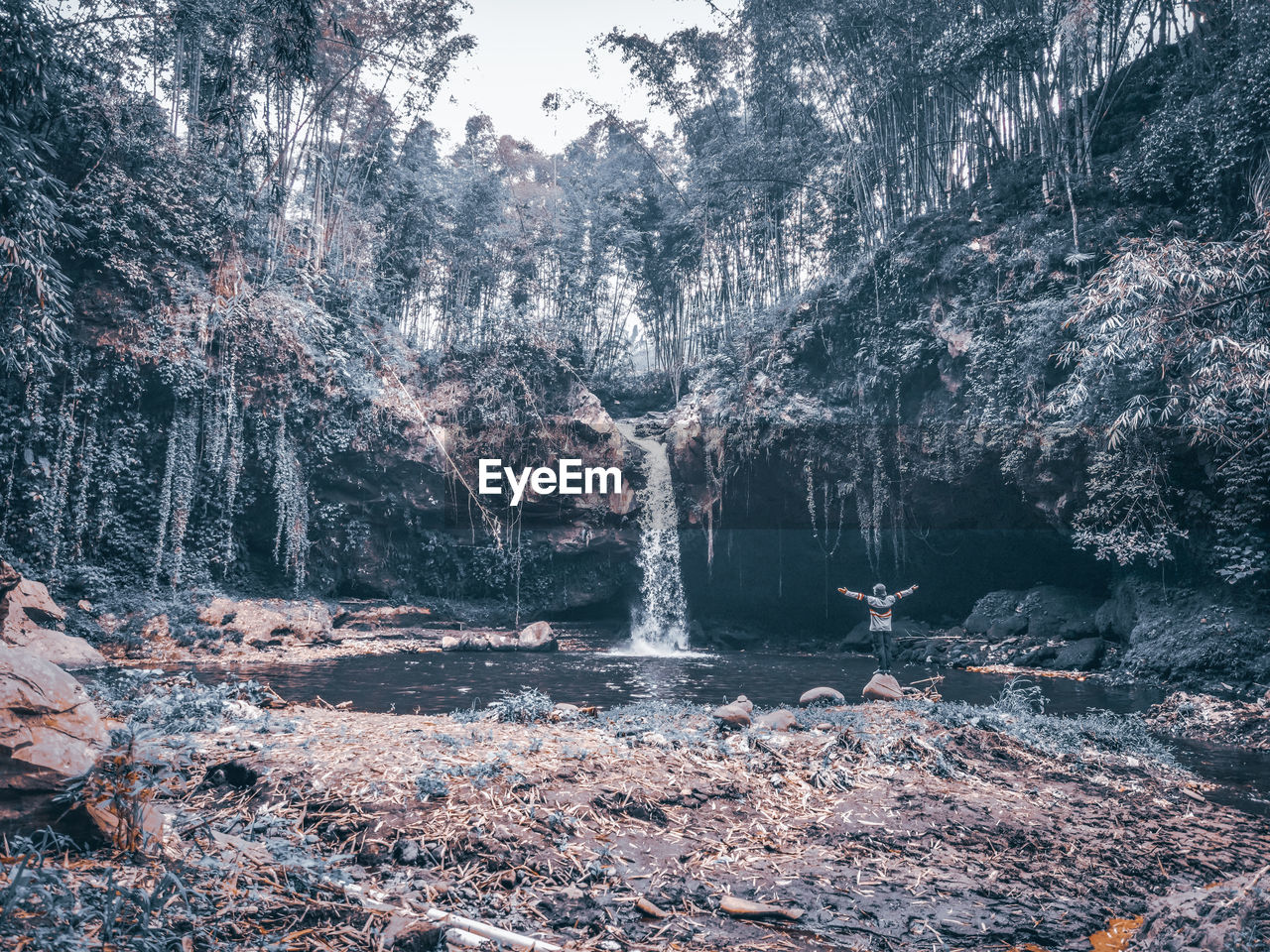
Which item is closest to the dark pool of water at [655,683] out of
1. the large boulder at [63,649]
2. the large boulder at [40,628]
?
the large boulder at [63,649]

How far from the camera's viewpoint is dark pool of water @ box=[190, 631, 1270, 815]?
5.58 meters

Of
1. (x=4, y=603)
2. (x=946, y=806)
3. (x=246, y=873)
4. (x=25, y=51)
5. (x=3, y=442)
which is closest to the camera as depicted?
(x=246, y=873)

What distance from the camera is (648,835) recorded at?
2781 millimetres

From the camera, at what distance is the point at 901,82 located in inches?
594

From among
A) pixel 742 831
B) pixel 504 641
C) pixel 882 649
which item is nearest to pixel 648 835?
pixel 742 831

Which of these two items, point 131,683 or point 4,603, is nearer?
point 131,683

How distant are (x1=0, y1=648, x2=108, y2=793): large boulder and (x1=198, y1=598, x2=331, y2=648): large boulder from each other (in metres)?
11.4

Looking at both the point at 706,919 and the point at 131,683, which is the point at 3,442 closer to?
the point at 131,683

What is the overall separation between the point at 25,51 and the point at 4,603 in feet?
20.5

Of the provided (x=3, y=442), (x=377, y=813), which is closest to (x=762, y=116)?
(x=3, y=442)

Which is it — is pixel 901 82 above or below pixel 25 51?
above

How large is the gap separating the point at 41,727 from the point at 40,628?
33.3 ft

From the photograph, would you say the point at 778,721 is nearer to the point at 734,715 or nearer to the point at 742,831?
the point at 734,715

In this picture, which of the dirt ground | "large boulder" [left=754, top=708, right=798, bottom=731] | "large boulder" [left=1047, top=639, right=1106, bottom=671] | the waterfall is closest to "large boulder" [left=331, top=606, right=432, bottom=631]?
the waterfall
